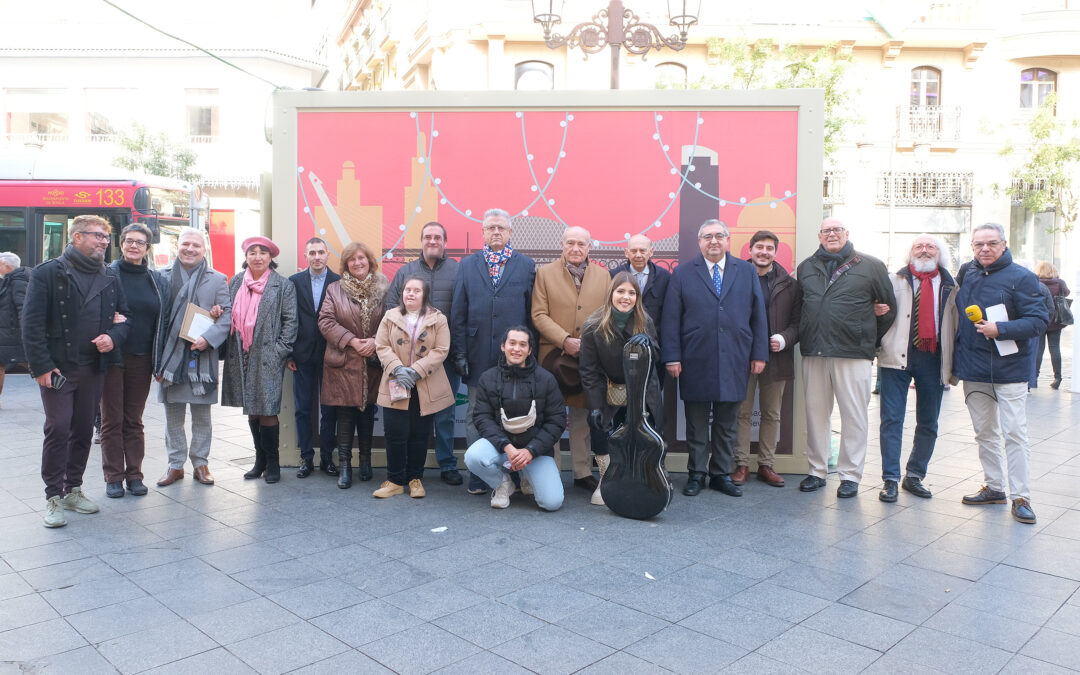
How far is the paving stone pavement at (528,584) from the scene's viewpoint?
3.58 meters

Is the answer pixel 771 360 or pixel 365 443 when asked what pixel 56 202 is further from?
pixel 771 360

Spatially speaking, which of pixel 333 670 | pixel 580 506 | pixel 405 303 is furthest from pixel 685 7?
pixel 333 670

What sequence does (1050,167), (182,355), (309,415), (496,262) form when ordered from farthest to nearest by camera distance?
(1050,167) → (309,415) → (496,262) → (182,355)

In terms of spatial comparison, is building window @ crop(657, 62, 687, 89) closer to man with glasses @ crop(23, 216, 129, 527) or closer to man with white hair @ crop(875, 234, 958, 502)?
man with white hair @ crop(875, 234, 958, 502)

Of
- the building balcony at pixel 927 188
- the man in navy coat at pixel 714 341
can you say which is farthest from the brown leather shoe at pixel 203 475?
the building balcony at pixel 927 188

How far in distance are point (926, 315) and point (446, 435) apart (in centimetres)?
389

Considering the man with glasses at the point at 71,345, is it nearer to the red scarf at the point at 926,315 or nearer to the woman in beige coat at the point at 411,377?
the woman in beige coat at the point at 411,377

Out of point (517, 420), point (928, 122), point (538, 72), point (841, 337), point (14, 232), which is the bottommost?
point (517, 420)

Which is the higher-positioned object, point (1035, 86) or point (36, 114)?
point (36, 114)

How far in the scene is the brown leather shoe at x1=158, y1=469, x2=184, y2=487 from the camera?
6566mm

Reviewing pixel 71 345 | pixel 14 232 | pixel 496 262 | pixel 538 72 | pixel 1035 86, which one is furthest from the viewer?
pixel 1035 86

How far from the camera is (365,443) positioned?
684cm

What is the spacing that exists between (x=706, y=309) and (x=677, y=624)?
2945mm

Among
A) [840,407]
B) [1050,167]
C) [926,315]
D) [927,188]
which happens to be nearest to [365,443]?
[840,407]
